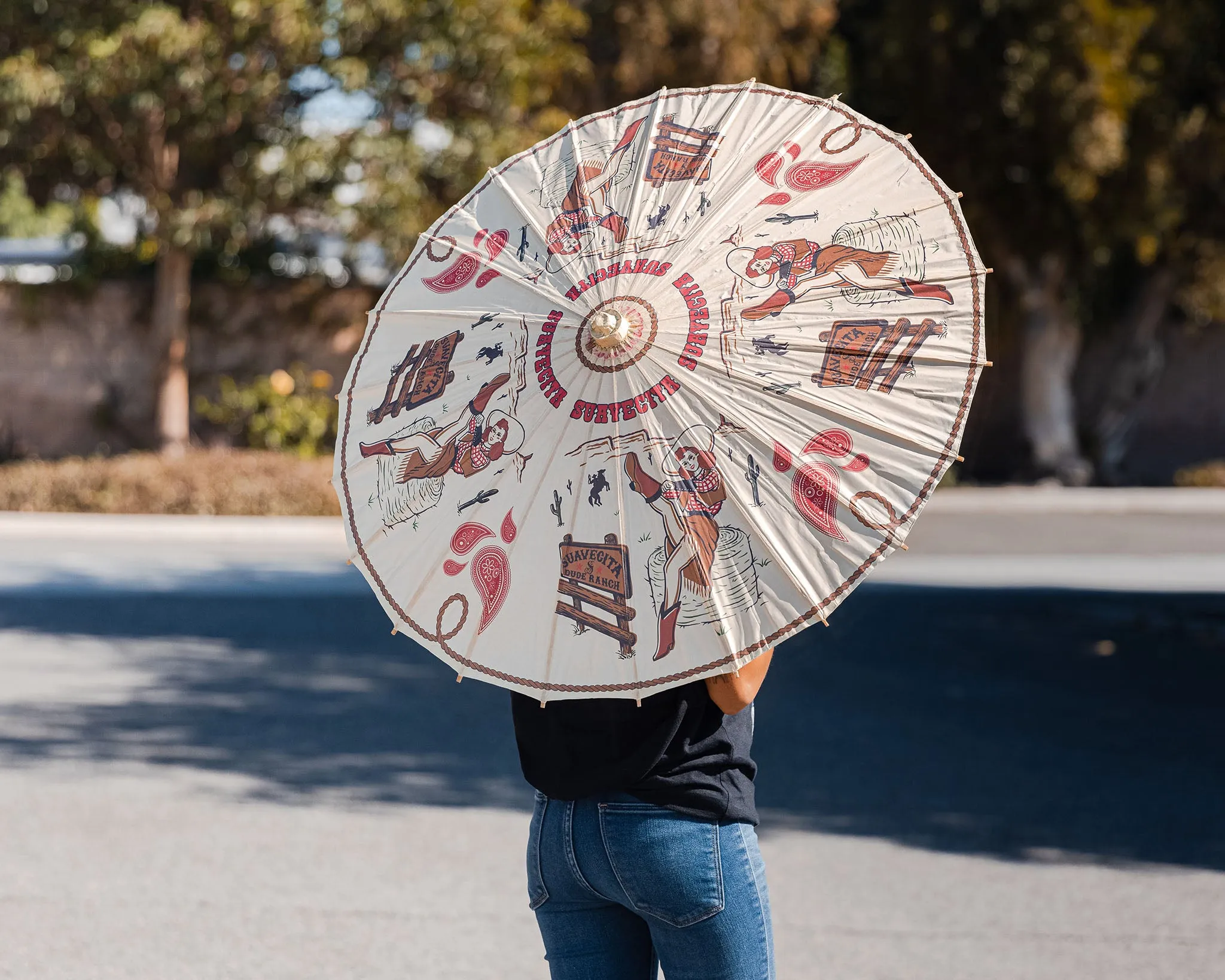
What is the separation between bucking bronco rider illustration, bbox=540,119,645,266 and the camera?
2.50 metres

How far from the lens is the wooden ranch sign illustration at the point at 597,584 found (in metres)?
2.28

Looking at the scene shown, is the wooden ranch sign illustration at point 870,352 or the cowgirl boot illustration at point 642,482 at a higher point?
the wooden ranch sign illustration at point 870,352

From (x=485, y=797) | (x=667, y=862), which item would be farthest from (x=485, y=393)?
(x=485, y=797)

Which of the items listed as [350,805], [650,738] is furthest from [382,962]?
[650,738]

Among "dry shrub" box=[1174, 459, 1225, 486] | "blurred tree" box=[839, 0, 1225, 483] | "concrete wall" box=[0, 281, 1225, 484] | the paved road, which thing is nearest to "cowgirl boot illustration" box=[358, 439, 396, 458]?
the paved road

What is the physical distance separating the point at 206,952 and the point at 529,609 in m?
2.50

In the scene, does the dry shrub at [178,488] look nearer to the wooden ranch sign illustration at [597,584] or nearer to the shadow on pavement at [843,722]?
the shadow on pavement at [843,722]

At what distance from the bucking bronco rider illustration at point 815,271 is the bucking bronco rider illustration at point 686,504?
0.93ft

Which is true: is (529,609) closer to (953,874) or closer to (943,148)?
(953,874)

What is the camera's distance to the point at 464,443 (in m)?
2.46

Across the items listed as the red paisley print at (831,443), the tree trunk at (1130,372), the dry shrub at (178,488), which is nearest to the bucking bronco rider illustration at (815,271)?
the red paisley print at (831,443)

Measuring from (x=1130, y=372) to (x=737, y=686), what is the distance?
79.0 ft

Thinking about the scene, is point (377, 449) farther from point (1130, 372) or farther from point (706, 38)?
point (1130, 372)

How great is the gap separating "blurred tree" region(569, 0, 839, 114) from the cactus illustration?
18079 millimetres
